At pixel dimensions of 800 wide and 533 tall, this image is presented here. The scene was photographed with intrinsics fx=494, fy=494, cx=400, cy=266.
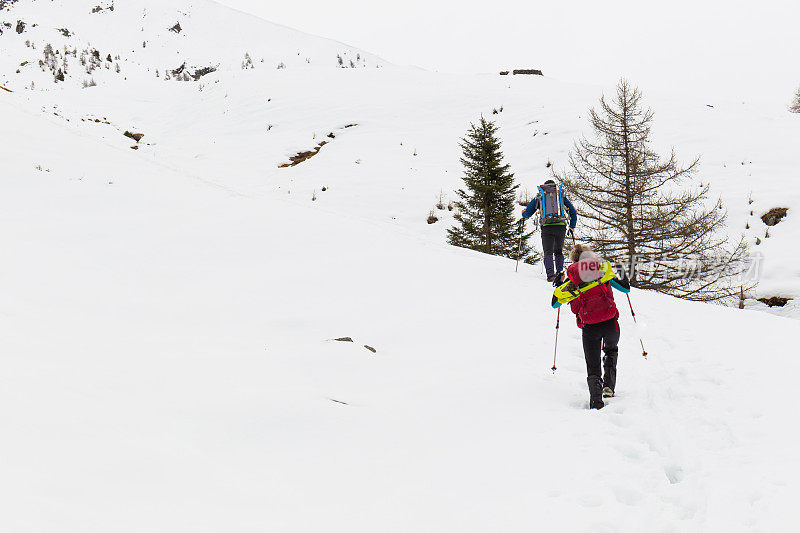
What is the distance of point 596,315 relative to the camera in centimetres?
551

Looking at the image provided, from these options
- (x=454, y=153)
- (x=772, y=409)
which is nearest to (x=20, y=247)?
(x=772, y=409)

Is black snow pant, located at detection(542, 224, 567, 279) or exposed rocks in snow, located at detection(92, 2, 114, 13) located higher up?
exposed rocks in snow, located at detection(92, 2, 114, 13)

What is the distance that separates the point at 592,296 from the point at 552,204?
5095mm

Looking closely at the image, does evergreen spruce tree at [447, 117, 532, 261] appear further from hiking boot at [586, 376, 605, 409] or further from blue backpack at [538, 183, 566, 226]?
hiking boot at [586, 376, 605, 409]

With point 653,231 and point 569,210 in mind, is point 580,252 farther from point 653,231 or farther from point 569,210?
point 653,231

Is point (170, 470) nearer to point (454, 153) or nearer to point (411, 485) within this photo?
point (411, 485)

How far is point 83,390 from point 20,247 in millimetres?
5043

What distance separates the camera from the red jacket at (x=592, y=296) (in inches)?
214

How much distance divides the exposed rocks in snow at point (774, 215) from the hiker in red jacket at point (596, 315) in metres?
12.5

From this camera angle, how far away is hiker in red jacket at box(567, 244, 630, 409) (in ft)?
17.9

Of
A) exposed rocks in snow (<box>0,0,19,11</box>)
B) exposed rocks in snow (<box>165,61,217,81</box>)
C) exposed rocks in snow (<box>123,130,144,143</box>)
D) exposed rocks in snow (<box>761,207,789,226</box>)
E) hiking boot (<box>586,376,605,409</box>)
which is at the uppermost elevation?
exposed rocks in snow (<box>0,0,19,11</box>)

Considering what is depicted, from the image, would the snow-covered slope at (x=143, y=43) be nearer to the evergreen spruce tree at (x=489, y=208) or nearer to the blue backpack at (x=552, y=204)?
the evergreen spruce tree at (x=489, y=208)

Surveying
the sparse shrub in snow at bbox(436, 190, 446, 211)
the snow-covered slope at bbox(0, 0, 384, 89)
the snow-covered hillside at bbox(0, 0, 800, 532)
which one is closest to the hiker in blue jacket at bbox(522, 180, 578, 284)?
the snow-covered hillside at bbox(0, 0, 800, 532)

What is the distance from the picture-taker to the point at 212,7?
197 ft
